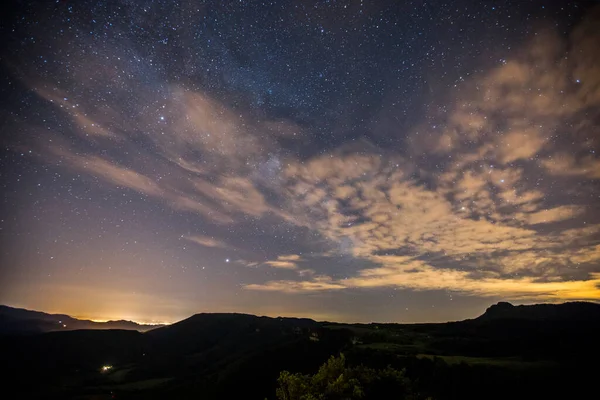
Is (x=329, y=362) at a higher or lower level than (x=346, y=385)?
higher

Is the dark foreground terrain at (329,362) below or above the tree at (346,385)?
below

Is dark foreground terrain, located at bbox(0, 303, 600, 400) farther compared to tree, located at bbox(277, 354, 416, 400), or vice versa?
dark foreground terrain, located at bbox(0, 303, 600, 400)

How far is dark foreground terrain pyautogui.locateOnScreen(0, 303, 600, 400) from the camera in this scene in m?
28.2

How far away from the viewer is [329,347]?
94875 mm

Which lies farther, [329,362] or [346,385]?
[329,362]

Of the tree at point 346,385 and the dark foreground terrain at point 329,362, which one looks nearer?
the tree at point 346,385

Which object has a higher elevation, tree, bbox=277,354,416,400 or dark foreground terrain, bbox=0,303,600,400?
tree, bbox=277,354,416,400

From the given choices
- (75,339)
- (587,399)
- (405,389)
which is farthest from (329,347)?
(75,339)

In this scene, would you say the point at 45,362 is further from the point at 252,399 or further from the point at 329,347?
the point at 329,347

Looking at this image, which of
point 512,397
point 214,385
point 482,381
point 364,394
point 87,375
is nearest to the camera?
point 364,394

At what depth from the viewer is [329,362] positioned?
17672mm

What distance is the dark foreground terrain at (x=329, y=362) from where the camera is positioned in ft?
92.4

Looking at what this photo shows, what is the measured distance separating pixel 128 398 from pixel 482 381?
104870 millimetres

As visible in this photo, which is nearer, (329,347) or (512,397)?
(512,397)
